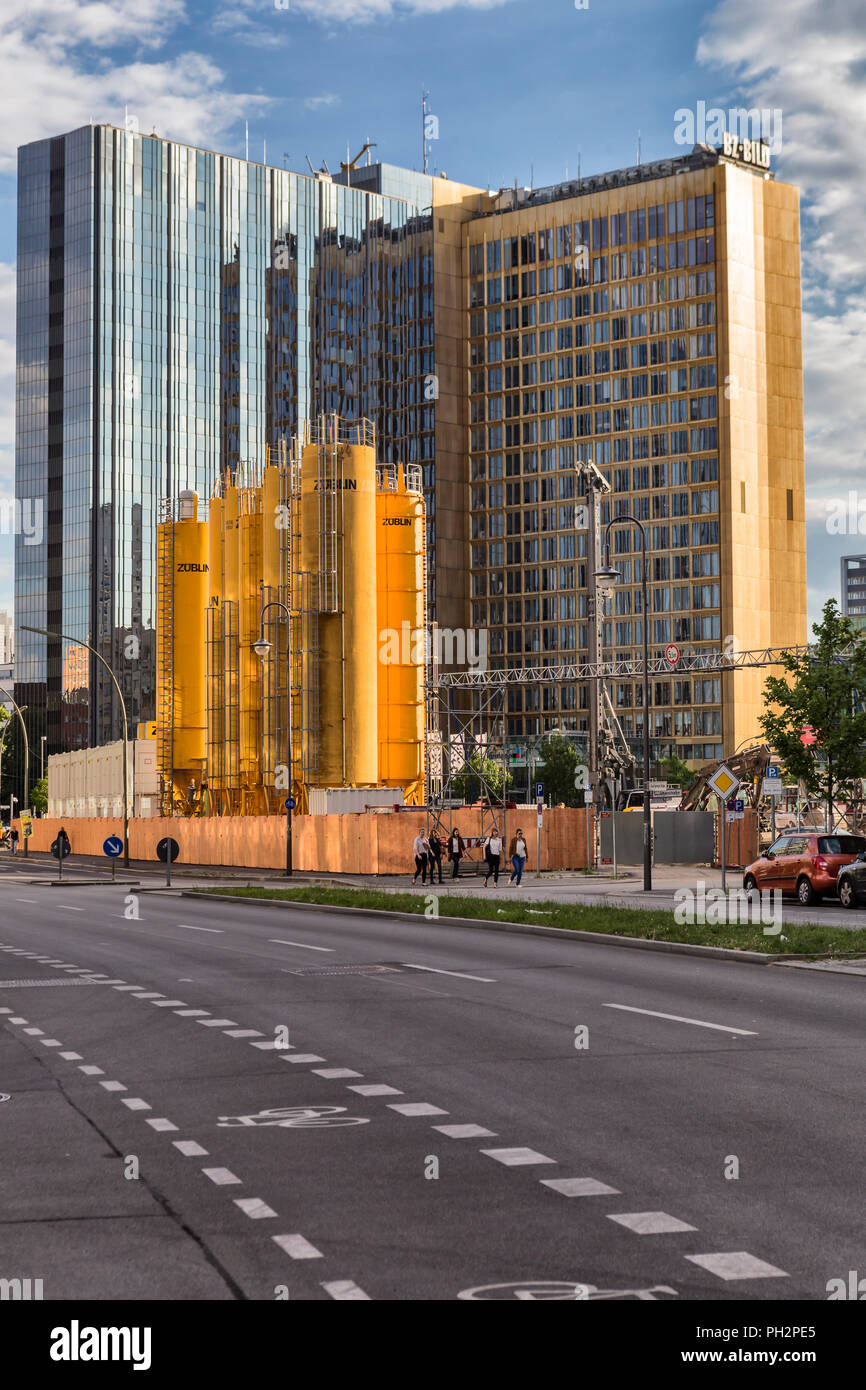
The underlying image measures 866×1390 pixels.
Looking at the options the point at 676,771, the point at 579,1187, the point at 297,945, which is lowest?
the point at 297,945

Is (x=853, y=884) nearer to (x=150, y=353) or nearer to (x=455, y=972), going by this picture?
(x=455, y=972)

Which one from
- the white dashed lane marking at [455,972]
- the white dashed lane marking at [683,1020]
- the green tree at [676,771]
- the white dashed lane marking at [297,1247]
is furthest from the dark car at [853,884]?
the green tree at [676,771]

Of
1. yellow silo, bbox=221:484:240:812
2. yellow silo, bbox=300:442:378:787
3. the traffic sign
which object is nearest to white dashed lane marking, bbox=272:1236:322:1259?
the traffic sign

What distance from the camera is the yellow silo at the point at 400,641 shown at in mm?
70625

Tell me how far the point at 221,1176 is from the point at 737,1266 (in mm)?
2980

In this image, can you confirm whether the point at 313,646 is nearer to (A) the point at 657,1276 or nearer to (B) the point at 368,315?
(A) the point at 657,1276

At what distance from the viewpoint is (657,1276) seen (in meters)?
6.39

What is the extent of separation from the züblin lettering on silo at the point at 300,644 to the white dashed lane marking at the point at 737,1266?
176ft

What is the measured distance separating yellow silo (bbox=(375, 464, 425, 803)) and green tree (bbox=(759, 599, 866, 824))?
20249 mm

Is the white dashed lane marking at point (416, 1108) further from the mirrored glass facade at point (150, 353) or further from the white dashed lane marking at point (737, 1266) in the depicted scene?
the mirrored glass facade at point (150, 353)

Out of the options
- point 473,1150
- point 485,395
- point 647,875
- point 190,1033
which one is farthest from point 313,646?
point 485,395

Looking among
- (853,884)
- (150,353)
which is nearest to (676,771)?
(150,353)

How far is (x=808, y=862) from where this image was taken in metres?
36.6
